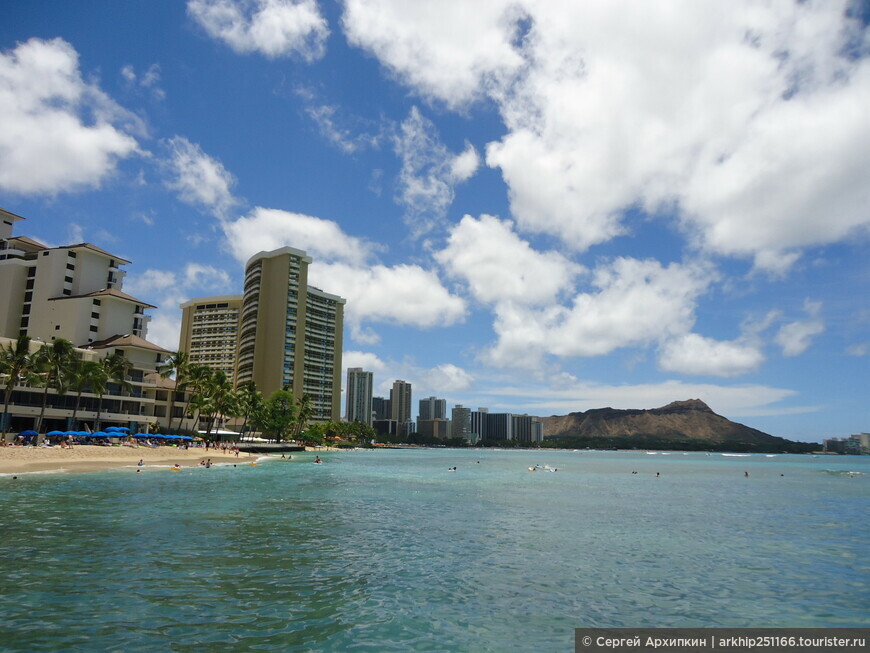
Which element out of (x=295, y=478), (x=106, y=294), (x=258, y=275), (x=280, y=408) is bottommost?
(x=295, y=478)

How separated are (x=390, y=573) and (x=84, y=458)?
5879cm

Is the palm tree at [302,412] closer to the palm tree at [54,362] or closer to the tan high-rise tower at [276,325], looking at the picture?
the tan high-rise tower at [276,325]

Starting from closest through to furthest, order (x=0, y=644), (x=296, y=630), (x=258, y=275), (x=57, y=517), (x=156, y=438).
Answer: (x=0, y=644)
(x=296, y=630)
(x=57, y=517)
(x=156, y=438)
(x=258, y=275)

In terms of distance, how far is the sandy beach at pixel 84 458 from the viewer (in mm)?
52844

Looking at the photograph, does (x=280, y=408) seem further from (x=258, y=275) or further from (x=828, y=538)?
(x=828, y=538)

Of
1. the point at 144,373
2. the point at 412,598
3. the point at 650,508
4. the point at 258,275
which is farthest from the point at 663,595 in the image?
the point at 258,275

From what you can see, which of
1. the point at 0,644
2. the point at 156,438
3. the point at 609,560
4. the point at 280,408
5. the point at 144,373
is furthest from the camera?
the point at 280,408

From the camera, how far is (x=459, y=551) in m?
21.7

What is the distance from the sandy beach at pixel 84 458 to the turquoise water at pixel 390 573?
21.0 m

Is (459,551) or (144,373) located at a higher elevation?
(144,373)

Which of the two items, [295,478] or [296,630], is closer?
[296,630]

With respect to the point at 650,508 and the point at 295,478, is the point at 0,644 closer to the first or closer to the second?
the point at 650,508

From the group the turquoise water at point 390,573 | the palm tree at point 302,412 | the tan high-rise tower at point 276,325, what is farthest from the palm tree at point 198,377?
the tan high-rise tower at point 276,325

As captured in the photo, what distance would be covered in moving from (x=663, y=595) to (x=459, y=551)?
8.15 meters
